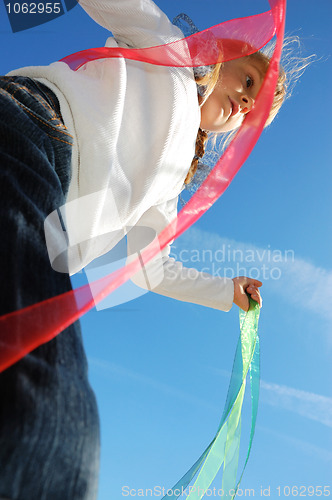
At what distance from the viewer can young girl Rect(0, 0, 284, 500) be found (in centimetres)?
25

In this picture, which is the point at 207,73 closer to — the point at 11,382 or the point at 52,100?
the point at 52,100

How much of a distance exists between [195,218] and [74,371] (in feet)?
1.31

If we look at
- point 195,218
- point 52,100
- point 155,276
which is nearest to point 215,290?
point 155,276

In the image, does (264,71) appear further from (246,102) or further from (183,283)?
(183,283)

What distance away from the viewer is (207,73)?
74 cm

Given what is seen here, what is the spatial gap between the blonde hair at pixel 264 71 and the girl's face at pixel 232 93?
14 mm

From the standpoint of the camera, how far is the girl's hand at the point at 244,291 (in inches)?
34.3

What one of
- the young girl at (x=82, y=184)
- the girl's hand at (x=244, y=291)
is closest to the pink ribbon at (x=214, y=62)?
the young girl at (x=82, y=184)

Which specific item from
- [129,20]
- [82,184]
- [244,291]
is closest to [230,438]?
[244,291]

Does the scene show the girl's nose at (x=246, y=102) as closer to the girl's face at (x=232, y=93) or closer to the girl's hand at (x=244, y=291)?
the girl's face at (x=232, y=93)

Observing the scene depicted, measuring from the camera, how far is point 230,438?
2.78ft

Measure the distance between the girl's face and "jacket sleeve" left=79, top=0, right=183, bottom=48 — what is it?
13 centimetres

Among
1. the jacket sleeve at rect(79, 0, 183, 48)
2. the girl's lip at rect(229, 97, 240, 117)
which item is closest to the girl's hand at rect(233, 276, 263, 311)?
the girl's lip at rect(229, 97, 240, 117)

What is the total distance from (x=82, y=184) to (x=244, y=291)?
1.41 feet
